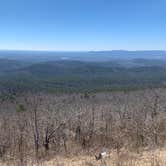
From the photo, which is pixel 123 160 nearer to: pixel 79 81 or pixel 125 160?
pixel 125 160

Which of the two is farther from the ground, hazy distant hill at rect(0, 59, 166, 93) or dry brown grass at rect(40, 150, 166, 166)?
dry brown grass at rect(40, 150, 166, 166)

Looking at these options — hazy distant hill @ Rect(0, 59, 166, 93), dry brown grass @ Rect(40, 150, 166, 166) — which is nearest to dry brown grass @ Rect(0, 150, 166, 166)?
dry brown grass @ Rect(40, 150, 166, 166)

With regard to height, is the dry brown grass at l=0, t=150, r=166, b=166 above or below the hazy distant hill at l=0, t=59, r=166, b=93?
above

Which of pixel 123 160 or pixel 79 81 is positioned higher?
pixel 123 160

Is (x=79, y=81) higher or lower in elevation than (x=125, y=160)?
lower

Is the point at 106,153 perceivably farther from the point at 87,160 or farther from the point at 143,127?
the point at 143,127

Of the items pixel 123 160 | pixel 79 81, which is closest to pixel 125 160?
pixel 123 160

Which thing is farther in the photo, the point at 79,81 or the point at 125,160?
the point at 79,81

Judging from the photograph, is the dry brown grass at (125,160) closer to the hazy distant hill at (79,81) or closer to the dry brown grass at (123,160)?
the dry brown grass at (123,160)

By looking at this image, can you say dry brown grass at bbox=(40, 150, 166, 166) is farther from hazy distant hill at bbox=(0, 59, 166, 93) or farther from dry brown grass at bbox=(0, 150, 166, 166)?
hazy distant hill at bbox=(0, 59, 166, 93)

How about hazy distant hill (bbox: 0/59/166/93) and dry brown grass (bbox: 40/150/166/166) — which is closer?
dry brown grass (bbox: 40/150/166/166)

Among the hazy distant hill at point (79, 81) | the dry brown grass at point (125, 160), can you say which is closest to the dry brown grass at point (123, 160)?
the dry brown grass at point (125, 160)
